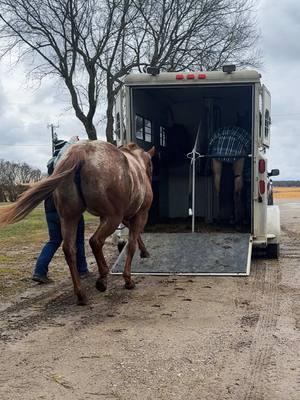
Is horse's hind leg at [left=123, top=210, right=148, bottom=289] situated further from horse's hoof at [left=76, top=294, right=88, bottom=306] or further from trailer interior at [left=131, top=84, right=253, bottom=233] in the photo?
trailer interior at [left=131, top=84, right=253, bottom=233]

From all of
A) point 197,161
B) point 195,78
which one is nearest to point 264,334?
point 195,78

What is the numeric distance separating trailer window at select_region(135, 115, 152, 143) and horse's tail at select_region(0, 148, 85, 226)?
347cm

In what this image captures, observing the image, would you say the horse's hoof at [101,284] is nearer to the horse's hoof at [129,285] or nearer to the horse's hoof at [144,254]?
the horse's hoof at [129,285]

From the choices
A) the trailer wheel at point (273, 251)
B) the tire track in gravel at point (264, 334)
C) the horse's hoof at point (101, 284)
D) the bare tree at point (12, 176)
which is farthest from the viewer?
the bare tree at point (12, 176)

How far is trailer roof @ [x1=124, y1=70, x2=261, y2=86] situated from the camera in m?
8.18

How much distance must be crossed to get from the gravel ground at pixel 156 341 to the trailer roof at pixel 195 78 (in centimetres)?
290

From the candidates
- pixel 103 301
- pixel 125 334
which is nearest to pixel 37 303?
pixel 103 301

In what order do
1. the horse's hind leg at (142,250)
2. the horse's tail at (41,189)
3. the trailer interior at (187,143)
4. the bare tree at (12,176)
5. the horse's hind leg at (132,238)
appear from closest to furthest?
the horse's tail at (41,189)
the horse's hind leg at (132,238)
the horse's hind leg at (142,250)
the trailer interior at (187,143)
the bare tree at (12,176)

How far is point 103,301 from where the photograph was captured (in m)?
6.39

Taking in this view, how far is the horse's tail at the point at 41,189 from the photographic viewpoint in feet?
19.4

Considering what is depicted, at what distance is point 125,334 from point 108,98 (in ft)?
50.3

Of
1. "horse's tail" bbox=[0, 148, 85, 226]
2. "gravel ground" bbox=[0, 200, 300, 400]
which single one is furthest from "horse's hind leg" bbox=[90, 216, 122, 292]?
"horse's tail" bbox=[0, 148, 85, 226]

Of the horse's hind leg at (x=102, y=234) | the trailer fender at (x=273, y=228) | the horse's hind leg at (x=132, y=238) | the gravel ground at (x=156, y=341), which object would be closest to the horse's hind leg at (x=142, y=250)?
the horse's hind leg at (x=132, y=238)

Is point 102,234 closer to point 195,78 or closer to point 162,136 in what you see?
point 195,78
